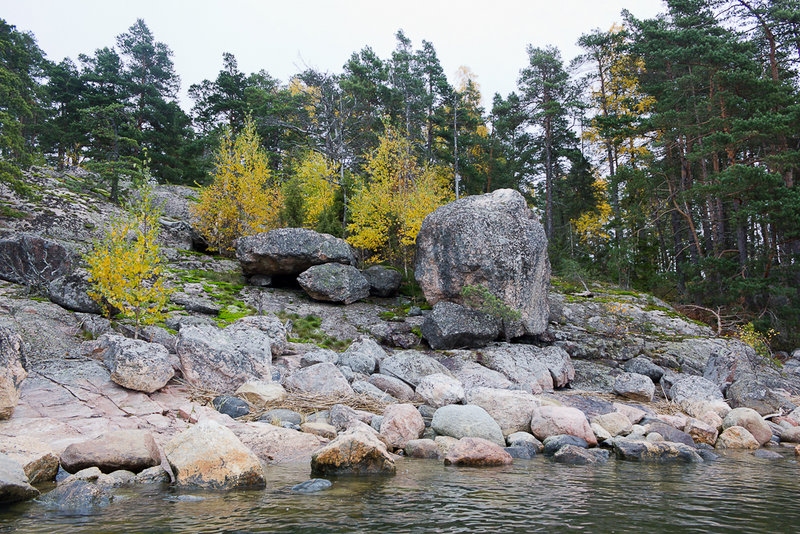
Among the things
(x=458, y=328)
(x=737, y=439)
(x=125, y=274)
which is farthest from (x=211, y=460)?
(x=737, y=439)

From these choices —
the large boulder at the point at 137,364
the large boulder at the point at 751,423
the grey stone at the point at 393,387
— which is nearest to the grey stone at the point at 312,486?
the large boulder at the point at 137,364

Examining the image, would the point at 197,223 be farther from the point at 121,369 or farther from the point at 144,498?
the point at 144,498

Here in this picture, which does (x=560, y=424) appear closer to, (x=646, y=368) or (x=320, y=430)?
(x=320, y=430)

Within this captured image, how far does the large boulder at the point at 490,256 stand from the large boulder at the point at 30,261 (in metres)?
12.1

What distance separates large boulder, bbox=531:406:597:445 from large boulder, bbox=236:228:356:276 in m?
11.7

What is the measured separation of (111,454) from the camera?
22.5 feet

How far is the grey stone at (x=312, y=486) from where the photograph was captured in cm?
624

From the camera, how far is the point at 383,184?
2455 centimetres

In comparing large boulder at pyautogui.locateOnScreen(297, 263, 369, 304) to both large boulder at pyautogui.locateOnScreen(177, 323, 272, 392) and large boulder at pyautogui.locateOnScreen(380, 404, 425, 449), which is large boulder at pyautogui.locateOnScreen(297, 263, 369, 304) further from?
large boulder at pyautogui.locateOnScreen(380, 404, 425, 449)

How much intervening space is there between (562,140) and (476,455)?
29.0m

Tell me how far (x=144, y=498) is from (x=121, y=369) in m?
4.63

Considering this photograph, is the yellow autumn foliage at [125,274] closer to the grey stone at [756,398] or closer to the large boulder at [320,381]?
the large boulder at [320,381]

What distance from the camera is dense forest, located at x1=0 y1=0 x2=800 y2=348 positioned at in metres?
20.7

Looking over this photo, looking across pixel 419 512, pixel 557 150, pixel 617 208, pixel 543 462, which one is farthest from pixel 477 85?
pixel 419 512
